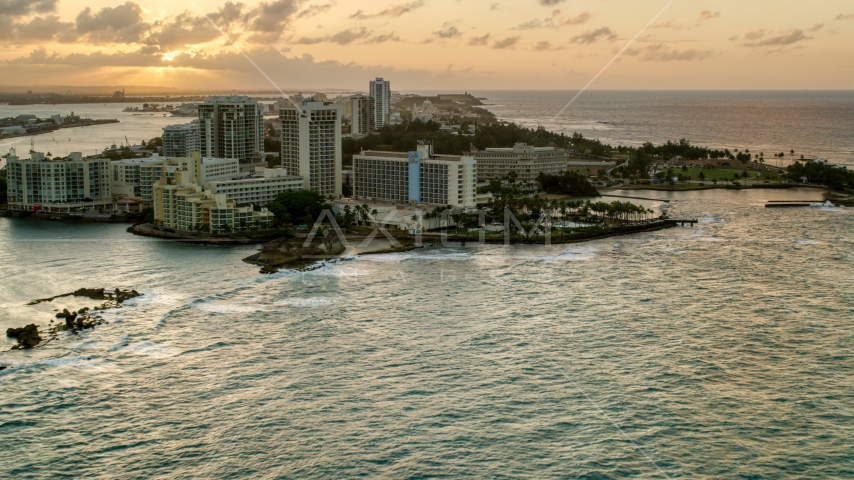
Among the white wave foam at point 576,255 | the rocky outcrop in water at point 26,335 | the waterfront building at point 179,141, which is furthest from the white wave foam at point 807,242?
the waterfront building at point 179,141

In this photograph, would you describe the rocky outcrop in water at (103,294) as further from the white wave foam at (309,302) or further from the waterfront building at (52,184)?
the waterfront building at (52,184)

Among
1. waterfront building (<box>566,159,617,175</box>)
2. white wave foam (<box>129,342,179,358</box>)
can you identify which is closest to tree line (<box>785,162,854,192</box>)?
waterfront building (<box>566,159,617,175</box>)

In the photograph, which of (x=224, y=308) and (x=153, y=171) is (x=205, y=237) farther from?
(x=224, y=308)

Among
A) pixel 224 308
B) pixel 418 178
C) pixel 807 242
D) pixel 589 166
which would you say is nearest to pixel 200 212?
pixel 418 178

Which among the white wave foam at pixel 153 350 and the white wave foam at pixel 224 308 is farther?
the white wave foam at pixel 224 308

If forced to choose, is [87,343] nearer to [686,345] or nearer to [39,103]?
[686,345]
